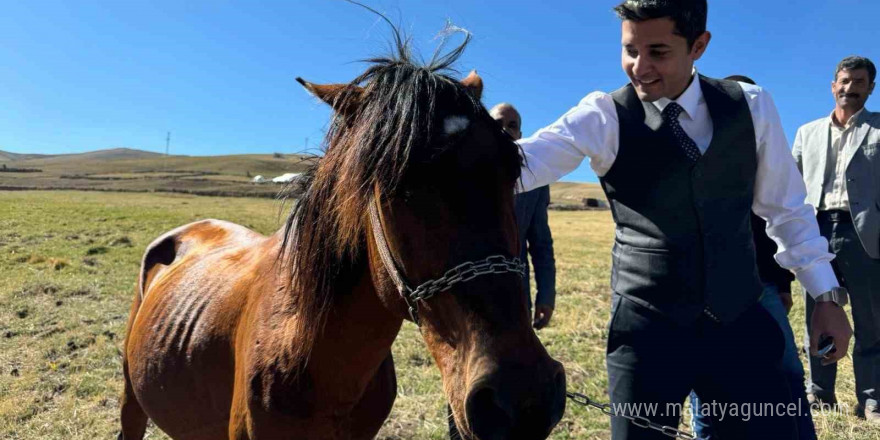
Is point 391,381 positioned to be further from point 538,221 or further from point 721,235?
point 538,221

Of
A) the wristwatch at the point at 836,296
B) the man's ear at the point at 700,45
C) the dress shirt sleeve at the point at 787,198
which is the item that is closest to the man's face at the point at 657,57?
the man's ear at the point at 700,45

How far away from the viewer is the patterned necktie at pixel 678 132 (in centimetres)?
184

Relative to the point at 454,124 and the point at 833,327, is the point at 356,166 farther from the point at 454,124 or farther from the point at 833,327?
the point at 833,327

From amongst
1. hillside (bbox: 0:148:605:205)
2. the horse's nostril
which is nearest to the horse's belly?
the horse's nostril

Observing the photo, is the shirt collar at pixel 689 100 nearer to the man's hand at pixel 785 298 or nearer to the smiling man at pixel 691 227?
the smiling man at pixel 691 227

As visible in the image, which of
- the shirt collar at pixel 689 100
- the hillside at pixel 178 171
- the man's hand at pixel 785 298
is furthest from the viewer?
the hillside at pixel 178 171

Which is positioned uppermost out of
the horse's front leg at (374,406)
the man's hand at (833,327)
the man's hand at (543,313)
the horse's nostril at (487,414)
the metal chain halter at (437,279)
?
the metal chain halter at (437,279)

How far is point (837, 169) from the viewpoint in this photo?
4.24 metres

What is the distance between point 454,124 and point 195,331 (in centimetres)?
175

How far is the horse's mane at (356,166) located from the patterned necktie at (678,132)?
0.75 metres

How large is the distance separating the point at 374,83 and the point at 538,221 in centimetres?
230

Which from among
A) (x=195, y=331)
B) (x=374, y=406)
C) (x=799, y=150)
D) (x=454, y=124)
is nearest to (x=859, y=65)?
(x=799, y=150)

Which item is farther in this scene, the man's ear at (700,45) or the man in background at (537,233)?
the man in background at (537,233)

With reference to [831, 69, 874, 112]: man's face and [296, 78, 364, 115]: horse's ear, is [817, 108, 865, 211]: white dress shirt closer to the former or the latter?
[831, 69, 874, 112]: man's face
